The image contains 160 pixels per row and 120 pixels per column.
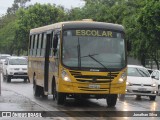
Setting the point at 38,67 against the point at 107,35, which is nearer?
the point at 107,35

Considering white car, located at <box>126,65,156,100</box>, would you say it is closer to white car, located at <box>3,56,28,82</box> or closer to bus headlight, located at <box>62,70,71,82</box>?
bus headlight, located at <box>62,70,71,82</box>

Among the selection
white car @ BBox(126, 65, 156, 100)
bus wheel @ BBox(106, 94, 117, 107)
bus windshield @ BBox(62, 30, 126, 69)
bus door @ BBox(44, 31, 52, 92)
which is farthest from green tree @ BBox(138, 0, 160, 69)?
bus windshield @ BBox(62, 30, 126, 69)

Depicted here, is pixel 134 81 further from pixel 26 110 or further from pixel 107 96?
pixel 26 110

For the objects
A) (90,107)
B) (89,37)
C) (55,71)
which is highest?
(89,37)

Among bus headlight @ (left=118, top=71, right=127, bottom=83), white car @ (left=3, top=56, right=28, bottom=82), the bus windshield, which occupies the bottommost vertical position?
white car @ (left=3, top=56, right=28, bottom=82)

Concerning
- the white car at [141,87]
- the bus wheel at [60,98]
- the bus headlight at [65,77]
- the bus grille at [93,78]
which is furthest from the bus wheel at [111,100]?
the white car at [141,87]

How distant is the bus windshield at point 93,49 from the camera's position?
58.1 ft

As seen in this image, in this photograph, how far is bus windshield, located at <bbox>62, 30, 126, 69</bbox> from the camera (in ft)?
58.1

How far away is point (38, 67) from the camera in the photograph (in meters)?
22.4

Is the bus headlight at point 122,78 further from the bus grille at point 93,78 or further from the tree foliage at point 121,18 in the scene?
the tree foliage at point 121,18

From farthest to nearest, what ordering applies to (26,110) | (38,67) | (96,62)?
(38,67) < (96,62) < (26,110)

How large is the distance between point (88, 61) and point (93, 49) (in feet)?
1.86

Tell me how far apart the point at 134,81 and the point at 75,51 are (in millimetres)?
7025

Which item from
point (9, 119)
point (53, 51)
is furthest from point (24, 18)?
point (9, 119)
